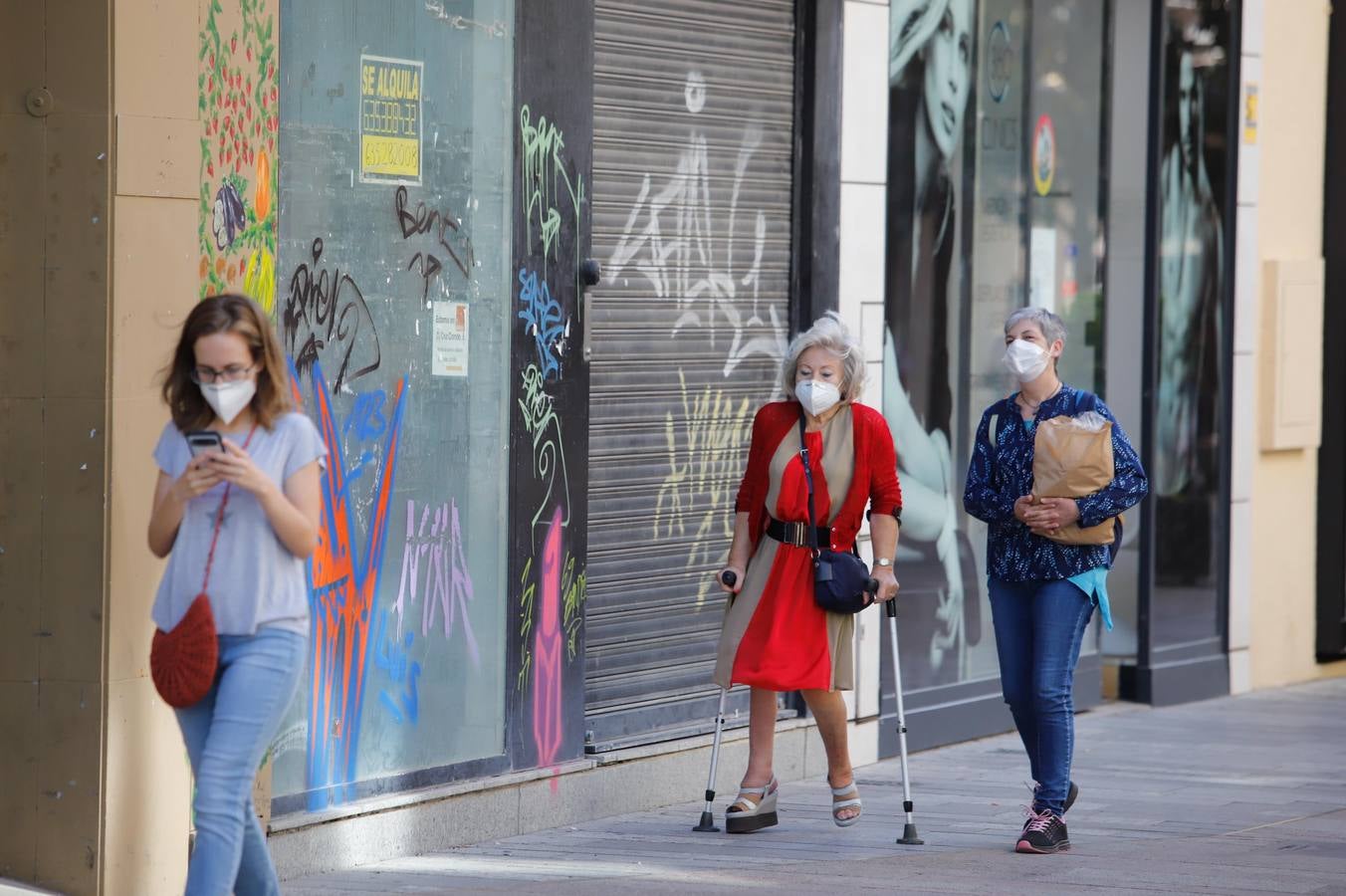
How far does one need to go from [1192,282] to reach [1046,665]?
5637mm

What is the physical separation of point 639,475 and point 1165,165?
→ 4964mm

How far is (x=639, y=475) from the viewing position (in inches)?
365

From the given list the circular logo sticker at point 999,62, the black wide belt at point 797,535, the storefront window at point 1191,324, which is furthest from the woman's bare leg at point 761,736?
the storefront window at point 1191,324

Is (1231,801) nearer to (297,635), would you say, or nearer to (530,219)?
(530,219)

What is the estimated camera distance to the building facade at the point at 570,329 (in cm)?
666

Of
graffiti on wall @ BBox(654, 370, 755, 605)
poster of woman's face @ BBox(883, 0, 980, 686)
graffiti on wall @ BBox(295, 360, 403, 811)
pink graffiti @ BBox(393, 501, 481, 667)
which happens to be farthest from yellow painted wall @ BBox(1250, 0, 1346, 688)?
graffiti on wall @ BBox(295, 360, 403, 811)

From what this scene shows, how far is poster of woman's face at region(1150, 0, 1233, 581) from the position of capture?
13.0 metres

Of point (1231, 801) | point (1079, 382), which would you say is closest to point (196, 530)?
point (1231, 801)

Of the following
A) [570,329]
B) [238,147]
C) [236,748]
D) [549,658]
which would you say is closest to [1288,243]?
[570,329]

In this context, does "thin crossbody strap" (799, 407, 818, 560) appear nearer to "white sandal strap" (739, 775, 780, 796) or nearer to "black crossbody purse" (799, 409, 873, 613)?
"black crossbody purse" (799, 409, 873, 613)

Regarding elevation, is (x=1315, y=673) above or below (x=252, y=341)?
below

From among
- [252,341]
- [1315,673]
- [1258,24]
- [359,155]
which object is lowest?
[1315,673]

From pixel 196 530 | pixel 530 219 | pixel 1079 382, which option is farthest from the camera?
pixel 1079 382

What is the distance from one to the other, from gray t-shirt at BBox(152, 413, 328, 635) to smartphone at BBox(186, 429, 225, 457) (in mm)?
66
